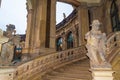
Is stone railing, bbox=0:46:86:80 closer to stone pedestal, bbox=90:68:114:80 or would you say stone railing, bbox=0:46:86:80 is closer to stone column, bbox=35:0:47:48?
stone column, bbox=35:0:47:48

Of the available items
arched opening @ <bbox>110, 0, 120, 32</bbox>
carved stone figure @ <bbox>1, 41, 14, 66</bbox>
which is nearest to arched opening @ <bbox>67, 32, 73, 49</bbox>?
arched opening @ <bbox>110, 0, 120, 32</bbox>

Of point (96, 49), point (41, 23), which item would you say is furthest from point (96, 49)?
point (41, 23)

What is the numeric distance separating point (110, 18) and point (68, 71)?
28.2 feet

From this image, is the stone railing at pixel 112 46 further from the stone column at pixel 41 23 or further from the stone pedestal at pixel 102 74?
the stone column at pixel 41 23

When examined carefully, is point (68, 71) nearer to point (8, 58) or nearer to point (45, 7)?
point (8, 58)

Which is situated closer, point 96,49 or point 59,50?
point 96,49

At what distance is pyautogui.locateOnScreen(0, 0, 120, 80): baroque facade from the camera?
782cm

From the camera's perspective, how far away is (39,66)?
29.6 ft

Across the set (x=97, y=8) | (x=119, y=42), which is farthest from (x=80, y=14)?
(x=119, y=42)

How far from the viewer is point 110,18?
1577cm

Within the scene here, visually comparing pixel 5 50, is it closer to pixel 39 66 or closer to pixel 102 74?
pixel 39 66

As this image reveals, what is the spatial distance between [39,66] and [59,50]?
5.49 meters

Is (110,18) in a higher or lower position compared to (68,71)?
higher

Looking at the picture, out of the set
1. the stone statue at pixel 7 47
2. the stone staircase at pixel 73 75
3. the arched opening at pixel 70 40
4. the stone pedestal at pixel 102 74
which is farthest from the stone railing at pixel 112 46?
the arched opening at pixel 70 40
